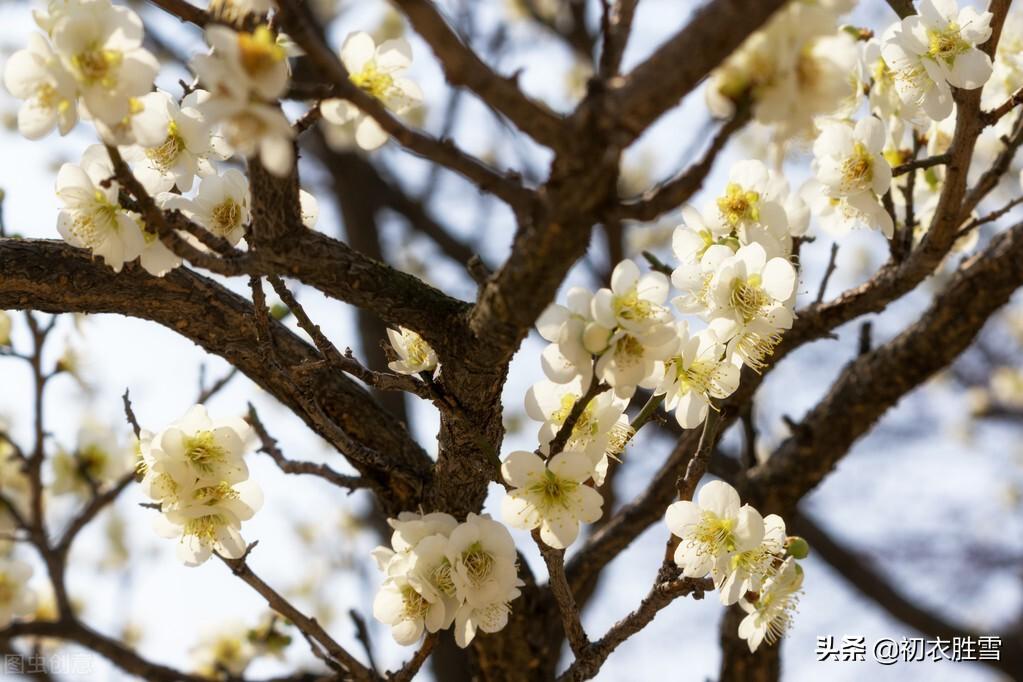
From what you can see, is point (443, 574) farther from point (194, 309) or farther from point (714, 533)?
point (194, 309)

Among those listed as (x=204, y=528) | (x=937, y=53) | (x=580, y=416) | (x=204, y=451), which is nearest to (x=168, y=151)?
(x=204, y=451)

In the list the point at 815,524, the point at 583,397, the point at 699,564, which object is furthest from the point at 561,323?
the point at 815,524

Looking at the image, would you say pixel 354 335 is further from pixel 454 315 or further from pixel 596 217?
pixel 596 217

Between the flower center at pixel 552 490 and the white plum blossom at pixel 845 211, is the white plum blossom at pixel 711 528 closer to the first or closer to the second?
the flower center at pixel 552 490

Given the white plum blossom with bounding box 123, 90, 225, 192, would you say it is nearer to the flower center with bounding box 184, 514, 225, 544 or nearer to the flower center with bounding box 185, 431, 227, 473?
the flower center with bounding box 185, 431, 227, 473

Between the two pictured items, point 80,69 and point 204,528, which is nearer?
point 80,69
